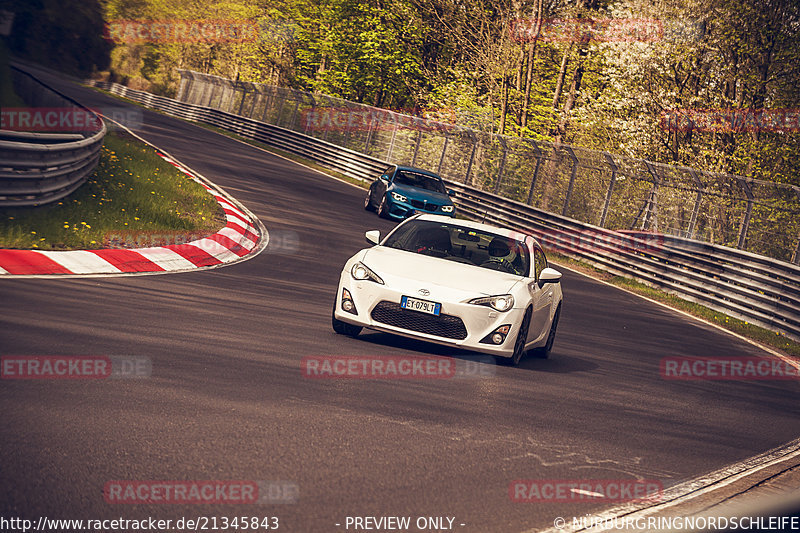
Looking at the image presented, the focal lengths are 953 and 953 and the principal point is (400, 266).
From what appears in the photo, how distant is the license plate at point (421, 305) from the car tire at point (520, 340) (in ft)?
2.94

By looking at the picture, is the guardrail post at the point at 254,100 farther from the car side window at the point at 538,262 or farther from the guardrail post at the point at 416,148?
the car side window at the point at 538,262

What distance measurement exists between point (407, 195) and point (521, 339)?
55.4ft

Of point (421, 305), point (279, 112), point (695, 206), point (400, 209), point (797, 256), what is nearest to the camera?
point (421, 305)

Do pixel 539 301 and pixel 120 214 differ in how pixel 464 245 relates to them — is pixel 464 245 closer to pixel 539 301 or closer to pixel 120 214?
pixel 539 301

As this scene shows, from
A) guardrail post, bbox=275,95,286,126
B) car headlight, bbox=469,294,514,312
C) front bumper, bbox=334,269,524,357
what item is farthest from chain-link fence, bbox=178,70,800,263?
front bumper, bbox=334,269,524,357

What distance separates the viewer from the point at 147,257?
12.4m

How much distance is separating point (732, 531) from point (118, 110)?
140 ft

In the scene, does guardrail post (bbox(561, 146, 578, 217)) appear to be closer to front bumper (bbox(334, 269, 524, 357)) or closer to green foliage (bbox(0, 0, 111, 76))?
green foliage (bbox(0, 0, 111, 76))

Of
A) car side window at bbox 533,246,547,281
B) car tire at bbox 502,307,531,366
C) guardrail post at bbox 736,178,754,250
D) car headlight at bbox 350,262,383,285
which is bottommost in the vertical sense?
car tire at bbox 502,307,531,366

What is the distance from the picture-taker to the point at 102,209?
571 inches

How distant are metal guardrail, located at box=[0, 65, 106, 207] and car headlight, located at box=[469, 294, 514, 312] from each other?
610 cm

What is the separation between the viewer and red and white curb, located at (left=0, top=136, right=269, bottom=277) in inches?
404

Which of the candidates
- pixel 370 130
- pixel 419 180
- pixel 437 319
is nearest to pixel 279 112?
pixel 370 130

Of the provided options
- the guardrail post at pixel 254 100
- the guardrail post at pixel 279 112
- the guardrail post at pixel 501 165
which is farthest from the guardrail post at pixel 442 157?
the guardrail post at pixel 254 100
